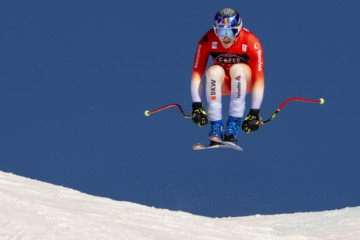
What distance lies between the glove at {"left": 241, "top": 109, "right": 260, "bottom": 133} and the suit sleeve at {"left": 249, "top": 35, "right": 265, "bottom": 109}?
0.09 meters

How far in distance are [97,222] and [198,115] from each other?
343 cm

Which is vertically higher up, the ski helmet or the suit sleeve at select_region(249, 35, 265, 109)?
the ski helmet

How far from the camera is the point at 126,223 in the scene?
11836 millimetres

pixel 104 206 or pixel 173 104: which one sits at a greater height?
pixel 173 104

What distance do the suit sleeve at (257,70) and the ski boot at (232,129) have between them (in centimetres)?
34

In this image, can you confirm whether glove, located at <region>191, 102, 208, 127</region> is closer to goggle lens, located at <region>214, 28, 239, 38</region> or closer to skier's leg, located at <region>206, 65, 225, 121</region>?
skier's leg, located at <region>206, 65, 225, 121</region>

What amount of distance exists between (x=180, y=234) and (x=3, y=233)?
2696mm

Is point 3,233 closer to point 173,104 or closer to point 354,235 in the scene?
point 173,104

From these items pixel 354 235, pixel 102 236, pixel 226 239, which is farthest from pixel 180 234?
pixel 354 235

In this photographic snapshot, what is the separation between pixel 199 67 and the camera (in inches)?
556

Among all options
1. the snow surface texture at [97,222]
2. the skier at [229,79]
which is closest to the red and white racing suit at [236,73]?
the skier at [229,79]

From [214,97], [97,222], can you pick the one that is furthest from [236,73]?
[97,222]

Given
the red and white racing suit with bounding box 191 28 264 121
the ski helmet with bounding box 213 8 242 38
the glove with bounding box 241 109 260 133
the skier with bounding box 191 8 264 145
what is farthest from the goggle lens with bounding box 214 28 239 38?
the glove with bounding box 241 109 260 133

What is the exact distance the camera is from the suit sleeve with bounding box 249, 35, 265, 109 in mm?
13914
